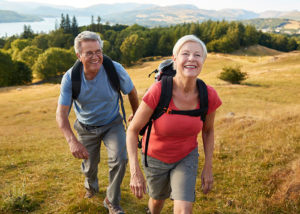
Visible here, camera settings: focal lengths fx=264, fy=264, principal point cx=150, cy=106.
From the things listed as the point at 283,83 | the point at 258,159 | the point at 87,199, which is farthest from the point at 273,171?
the point at 283,83

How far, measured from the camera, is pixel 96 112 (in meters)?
4.41

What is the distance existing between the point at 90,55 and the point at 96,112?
94 centimetres

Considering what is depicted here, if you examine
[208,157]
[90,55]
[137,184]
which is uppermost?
[90,55]

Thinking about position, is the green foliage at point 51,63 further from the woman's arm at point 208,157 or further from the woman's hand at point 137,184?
the woman's hand at point 137,184

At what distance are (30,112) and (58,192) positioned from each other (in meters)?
24.7

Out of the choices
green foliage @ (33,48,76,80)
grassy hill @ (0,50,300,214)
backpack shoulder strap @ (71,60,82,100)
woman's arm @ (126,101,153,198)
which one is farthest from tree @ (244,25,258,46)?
woman's arm @ (126,101,153,198)

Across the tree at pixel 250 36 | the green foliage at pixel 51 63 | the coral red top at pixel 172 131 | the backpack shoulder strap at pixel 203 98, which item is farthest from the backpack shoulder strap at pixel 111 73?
the tree at pixel 250 36

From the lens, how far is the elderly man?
4.07 meters

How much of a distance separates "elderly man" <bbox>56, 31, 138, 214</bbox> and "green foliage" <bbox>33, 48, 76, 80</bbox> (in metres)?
73.8

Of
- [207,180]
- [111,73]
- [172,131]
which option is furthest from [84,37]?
[207,180]

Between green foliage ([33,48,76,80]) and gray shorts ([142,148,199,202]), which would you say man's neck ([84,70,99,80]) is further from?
green foliage ([33,48,76,80])

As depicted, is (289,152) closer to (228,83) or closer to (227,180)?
(227,180)

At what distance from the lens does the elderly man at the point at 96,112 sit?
407 centimetres

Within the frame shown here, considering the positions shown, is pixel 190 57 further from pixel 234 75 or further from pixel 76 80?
pixel 234 75
